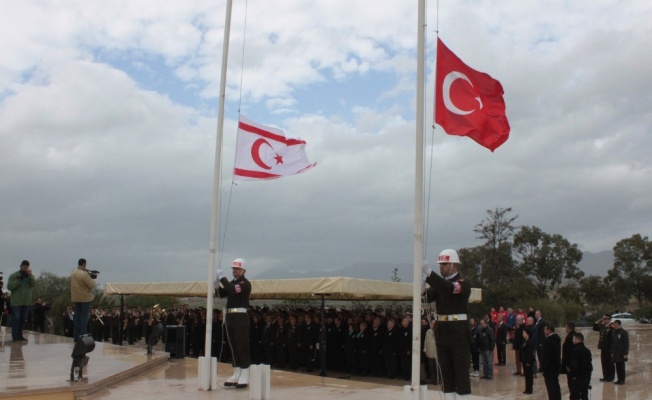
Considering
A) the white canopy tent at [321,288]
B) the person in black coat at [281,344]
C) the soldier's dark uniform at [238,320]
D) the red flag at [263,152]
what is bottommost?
the person in black coat at [281,344]

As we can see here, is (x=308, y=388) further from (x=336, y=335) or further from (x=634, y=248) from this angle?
(x=634, y=248)

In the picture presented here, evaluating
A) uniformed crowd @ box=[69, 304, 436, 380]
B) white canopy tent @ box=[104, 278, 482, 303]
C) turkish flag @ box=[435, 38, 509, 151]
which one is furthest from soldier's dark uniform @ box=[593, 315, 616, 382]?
turkish flag @ box=[435, 38, 509, 151]

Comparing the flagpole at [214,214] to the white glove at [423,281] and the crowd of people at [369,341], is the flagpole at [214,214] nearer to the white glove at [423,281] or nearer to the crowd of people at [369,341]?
the crowd of people at [369,341]

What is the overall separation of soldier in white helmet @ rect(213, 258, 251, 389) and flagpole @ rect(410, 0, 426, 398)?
3867 mm

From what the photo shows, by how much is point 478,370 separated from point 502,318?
6703mm

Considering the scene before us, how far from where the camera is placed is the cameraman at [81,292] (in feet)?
45.0

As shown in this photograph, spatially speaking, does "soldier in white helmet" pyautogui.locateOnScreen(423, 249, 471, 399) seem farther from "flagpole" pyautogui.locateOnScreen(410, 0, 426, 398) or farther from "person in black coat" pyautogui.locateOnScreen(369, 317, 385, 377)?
"person in black coat" pyautogui.locateOnScreen(369, 317, 385, 377)

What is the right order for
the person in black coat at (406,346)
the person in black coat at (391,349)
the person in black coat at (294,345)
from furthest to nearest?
the person in black coat at (294,345) < the person in black coat at (391,349) < the person in black coat at (406,346)

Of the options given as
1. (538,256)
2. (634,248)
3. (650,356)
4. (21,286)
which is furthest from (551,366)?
(634,248)

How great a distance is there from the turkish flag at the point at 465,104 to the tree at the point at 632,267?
6754 centimetres

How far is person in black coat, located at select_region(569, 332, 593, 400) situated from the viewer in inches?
490

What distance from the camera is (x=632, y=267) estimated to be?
2753 inches

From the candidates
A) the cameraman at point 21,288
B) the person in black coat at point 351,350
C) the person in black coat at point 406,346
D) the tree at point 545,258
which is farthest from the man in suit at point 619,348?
the tree at point 545,258

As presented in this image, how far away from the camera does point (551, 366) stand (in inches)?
500
